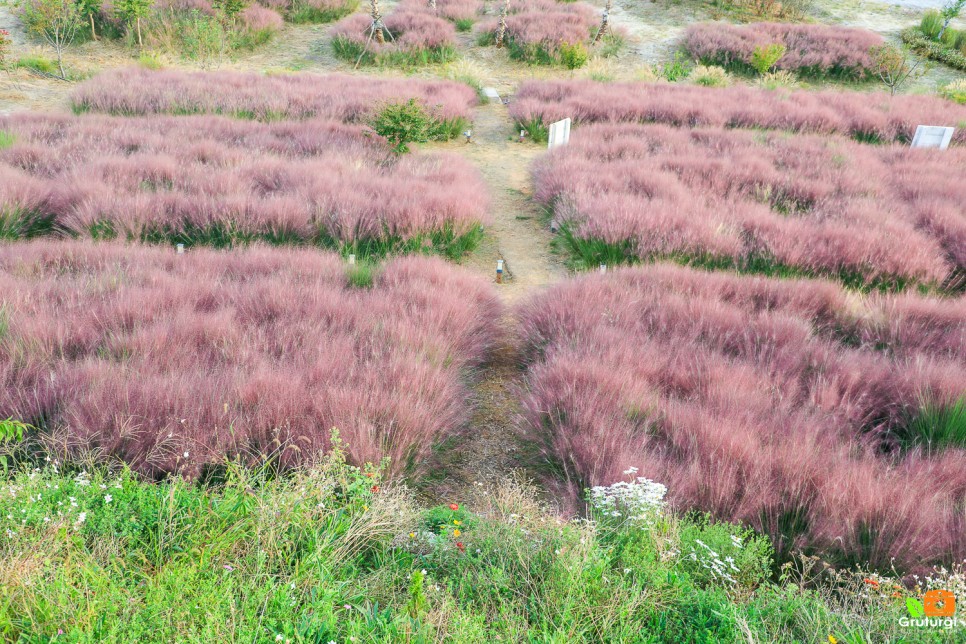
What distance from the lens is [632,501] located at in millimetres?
2240

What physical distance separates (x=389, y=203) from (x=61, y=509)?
436 cm

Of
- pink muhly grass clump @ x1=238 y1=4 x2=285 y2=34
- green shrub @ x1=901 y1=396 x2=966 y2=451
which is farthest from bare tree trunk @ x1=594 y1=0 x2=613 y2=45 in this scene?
green shrub @ x1=901 y1=396 x2=966 y2=451

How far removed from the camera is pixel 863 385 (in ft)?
11.1

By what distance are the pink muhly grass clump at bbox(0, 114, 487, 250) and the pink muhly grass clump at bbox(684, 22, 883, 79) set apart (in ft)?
37.9

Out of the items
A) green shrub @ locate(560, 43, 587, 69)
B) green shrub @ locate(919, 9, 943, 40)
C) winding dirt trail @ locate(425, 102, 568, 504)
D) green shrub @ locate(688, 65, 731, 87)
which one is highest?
green shrub @ locate(919, 9, 943, 40)

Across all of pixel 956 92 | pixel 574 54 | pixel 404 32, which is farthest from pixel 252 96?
pixel 956 92

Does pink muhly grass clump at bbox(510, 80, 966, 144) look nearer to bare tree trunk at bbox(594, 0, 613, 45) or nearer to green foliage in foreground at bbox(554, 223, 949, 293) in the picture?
green foliage in foreground at bbox(554, 223, 949, 293)

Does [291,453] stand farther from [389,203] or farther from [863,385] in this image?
[389,203]

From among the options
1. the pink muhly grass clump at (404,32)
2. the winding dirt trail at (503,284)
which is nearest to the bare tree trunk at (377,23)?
the pink muhly grass clump at (404,32)

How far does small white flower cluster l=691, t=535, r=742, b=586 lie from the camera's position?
77.4 inches

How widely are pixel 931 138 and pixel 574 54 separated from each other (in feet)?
25.5

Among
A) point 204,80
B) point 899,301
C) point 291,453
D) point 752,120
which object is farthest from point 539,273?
point 204,80

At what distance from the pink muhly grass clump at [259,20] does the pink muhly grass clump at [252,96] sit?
15.7 ft

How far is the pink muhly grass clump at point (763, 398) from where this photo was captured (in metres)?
2.39
